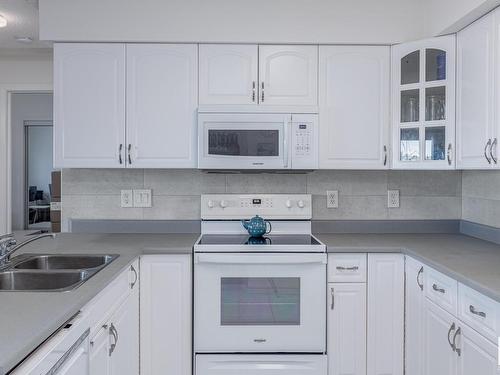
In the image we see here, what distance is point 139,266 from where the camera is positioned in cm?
227

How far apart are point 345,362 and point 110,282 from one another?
140 centimetres

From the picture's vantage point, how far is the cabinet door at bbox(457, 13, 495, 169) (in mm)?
2008

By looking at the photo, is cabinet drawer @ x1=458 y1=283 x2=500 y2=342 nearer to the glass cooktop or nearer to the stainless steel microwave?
the glass cooktop

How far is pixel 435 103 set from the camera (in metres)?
2.40

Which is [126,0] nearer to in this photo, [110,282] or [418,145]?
[110,282]

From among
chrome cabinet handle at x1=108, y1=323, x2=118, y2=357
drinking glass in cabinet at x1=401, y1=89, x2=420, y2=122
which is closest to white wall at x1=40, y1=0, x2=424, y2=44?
drinking glass in cabinet at x1=401, y1=89, x2=420, y2=122

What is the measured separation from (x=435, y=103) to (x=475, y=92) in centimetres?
28

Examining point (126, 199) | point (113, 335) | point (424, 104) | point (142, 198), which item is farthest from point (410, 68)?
point (113, 335)

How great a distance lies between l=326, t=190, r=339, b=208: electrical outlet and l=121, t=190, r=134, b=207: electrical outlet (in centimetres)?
135

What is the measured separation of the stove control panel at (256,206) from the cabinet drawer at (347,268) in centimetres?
49

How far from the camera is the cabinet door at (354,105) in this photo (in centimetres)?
253

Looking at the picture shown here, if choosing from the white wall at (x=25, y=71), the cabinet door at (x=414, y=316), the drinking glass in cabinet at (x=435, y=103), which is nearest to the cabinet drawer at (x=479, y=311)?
the cabinet door at (x=414, y=316)

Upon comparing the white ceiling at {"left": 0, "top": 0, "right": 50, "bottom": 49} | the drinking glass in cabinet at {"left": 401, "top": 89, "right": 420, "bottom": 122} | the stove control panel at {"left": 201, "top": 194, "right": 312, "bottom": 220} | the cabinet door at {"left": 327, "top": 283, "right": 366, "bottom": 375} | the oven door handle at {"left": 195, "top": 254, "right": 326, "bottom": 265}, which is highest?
the white ceiling at {"left": 0, "top": 0, "right": 50, "bottom": 49}

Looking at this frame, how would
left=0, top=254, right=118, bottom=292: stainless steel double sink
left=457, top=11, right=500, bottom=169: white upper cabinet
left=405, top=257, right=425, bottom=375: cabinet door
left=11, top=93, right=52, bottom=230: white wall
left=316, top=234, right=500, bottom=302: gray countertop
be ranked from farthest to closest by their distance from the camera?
left=11, top=93, right=52, bottom=230: white wall, left=405, top=257, right=425, bottom=375: cabinet door, left=457, top=11, right=500, bottom=169: white upper cabinet, left=0, top=254, right=118, bottom=292: stainless steel double sink, left=316, top=234, right=500, bottom=302: gray countertop
